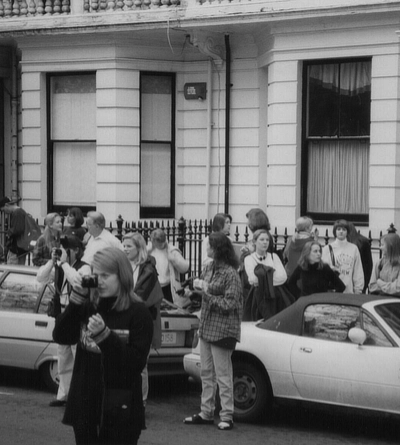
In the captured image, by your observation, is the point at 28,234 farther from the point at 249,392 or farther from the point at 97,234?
the point at 249,392

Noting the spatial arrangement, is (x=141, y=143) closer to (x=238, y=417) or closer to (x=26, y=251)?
(x=26, y=251)

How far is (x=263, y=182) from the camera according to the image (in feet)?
59.6

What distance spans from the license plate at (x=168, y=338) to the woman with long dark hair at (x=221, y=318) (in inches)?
51.7

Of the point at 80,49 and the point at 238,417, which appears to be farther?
the point at 80,49

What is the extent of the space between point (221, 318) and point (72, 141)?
9.82 meters

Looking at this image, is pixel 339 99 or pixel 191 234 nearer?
pixel 339 99

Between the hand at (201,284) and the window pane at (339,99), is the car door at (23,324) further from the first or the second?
Result: the window pane at (339,99)

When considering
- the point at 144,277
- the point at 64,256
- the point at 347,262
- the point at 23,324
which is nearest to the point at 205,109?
the point at 347,262

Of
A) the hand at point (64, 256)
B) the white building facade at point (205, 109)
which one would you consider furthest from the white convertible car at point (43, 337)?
the white building facade at point (205, 109)

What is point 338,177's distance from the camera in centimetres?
1712

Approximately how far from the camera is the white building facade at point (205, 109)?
16328 mm

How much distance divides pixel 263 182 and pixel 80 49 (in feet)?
13.0

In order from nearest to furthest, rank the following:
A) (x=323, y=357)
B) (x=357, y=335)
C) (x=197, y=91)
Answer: (x=357, y=335), (x=323, y=357), (x=197, y=91)

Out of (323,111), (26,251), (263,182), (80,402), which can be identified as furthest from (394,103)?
(80,402)
